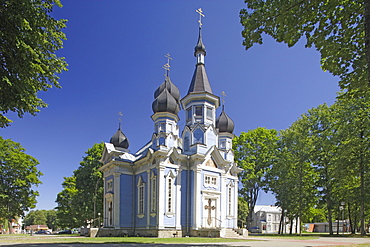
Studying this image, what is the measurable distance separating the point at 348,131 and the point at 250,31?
20260 millimetres

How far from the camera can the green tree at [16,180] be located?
34.9 meters

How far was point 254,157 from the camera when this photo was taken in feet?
122

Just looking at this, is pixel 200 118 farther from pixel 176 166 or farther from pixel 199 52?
pixel 199 52

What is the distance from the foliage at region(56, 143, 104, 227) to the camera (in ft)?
123

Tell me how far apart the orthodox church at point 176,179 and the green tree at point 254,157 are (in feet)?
21.3

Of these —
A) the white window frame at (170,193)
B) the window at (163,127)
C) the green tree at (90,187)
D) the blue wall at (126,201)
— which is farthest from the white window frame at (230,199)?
the green tree at (90,187)

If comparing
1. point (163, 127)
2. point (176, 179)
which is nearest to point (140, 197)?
point (176, 179)

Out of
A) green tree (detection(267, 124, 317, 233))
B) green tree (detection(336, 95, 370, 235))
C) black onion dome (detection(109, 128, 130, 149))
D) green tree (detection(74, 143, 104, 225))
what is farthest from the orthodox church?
green tree (detection(336, 95, 370, 235))

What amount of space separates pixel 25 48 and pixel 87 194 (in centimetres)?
3026

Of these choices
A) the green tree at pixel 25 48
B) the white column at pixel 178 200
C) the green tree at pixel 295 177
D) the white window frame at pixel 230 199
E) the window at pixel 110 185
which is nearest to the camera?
the green tree at pixel 25 48

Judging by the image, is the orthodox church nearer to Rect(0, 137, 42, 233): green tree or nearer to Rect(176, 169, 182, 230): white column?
Rect(176, 169, 182, 230): white column

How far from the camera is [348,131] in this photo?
1077 inches

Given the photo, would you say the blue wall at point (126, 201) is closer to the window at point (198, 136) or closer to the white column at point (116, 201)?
the white column at point (116, 201)

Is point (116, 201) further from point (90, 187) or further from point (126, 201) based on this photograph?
point (90, 187)
